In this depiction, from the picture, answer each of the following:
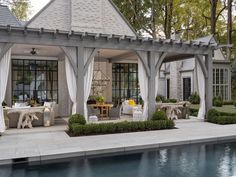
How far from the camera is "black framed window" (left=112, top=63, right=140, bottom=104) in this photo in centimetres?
1655

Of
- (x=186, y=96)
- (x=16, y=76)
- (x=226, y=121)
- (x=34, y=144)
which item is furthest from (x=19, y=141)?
(x=186, y=96)

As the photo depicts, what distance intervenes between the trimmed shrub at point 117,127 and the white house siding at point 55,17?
24.1 feet

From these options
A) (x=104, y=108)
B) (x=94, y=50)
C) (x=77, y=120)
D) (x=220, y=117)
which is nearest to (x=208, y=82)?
(x=220, y=117)

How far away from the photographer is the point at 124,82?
16.9 metres

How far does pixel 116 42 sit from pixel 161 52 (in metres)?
2.23

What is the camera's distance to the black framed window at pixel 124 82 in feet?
54.3

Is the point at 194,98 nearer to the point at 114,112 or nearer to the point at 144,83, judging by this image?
the point at 114,112

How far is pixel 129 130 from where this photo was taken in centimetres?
973

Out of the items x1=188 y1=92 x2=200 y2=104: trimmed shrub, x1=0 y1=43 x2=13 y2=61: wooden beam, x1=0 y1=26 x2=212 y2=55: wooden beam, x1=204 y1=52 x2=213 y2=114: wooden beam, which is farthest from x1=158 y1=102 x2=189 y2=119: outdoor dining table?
x1=0 y1=43 x2=13 y2=61: wooden beam

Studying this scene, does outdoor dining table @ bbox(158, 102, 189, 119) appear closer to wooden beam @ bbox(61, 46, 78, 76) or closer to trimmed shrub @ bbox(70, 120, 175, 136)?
trimmed shrub @ bbox(70, 120, 175, 136)

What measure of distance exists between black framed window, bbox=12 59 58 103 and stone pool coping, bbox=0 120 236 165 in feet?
16.0

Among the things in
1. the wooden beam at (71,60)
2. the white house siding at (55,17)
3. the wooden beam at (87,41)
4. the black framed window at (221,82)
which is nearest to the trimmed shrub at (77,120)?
the wooden beam at (71,60)

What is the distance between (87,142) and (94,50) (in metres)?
3.93

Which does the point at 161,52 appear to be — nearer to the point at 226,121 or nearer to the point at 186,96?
the point at 226,121
